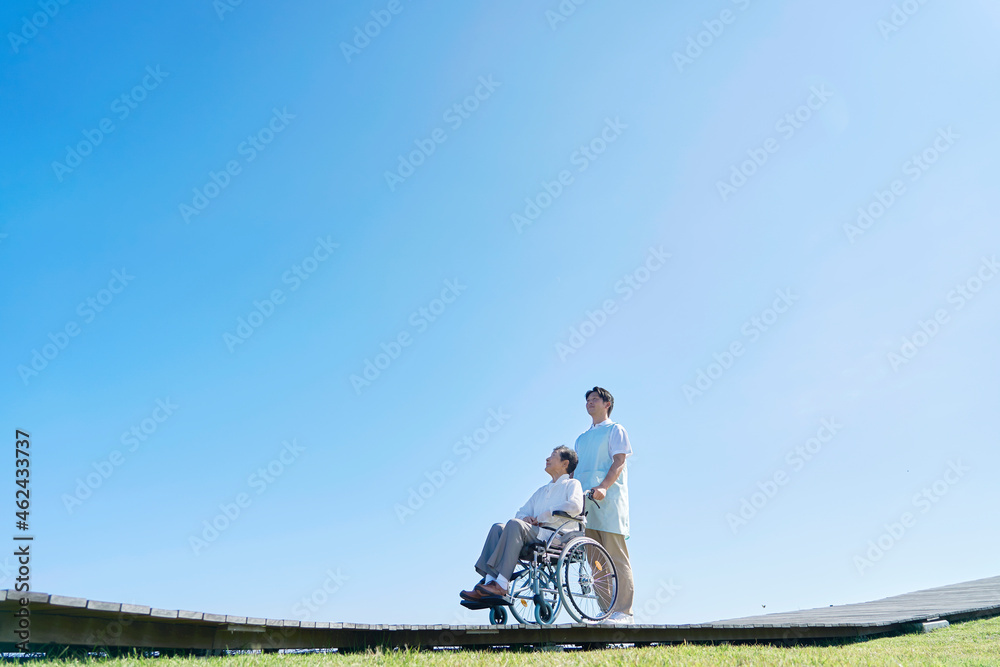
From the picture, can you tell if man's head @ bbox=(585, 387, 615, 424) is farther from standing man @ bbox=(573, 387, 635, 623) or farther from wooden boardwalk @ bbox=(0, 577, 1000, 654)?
wooden boardwalk @ bbox=(0, 577, 1000, 654)

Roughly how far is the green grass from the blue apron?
1.08 metres

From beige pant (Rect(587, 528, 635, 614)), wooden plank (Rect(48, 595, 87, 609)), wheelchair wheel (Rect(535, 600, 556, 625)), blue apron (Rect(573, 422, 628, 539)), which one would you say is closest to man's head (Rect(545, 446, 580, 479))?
blue apron (Rect(573, 422, 628, 539))

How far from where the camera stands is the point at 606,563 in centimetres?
547

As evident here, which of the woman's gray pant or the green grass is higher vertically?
the woman's gray pant

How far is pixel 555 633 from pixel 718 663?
108 cm

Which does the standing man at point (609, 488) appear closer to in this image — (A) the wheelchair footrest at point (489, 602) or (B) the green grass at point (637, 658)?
(B) the green grass at point (637, 658)

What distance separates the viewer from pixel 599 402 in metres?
6.11

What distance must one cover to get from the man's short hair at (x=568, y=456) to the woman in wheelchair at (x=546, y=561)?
85 mm

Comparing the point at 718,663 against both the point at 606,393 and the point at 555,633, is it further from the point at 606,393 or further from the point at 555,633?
the point at 606,393

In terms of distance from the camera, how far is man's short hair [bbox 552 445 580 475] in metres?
5.63

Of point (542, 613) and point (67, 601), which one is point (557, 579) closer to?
point (542, 613)

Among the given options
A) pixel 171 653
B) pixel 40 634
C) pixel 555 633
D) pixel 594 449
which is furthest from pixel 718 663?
pixel 40 634

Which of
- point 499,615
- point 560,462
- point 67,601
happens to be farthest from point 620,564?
point 67,601

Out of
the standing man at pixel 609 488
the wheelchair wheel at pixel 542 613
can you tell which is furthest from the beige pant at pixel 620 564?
the wheelchair wheel at pixel 542 613
